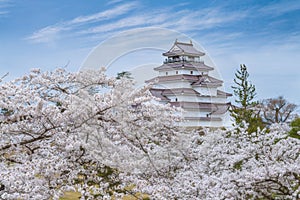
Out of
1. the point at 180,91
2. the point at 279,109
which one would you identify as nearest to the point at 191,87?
the point at 180,91

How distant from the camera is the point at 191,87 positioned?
28531 millimetres

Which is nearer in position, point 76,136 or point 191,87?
point 76,136

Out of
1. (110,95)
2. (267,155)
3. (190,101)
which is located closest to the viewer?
(110,95)

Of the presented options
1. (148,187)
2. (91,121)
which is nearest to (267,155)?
(148,187)

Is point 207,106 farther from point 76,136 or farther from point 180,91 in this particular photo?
point 76,136

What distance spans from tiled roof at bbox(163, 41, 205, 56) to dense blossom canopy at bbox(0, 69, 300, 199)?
1004 inches

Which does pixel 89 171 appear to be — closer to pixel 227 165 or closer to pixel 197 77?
pixel 227 165

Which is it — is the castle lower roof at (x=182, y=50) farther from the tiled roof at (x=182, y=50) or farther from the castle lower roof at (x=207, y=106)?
the castle lower roof at (x=207, y=106)

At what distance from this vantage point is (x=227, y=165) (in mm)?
5086

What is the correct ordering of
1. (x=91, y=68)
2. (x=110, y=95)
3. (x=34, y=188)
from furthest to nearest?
1. (x=91, y=68)
2. (x=110, y=95)
3. (x=34, y=188)

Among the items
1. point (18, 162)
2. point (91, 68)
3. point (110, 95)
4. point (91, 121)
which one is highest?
point (91, 68)

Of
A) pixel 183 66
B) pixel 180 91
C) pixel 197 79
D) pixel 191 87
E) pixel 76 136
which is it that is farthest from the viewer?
pixel 183 66

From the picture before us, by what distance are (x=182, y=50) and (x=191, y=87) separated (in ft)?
10.6

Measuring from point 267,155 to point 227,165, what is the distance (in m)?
0.55
